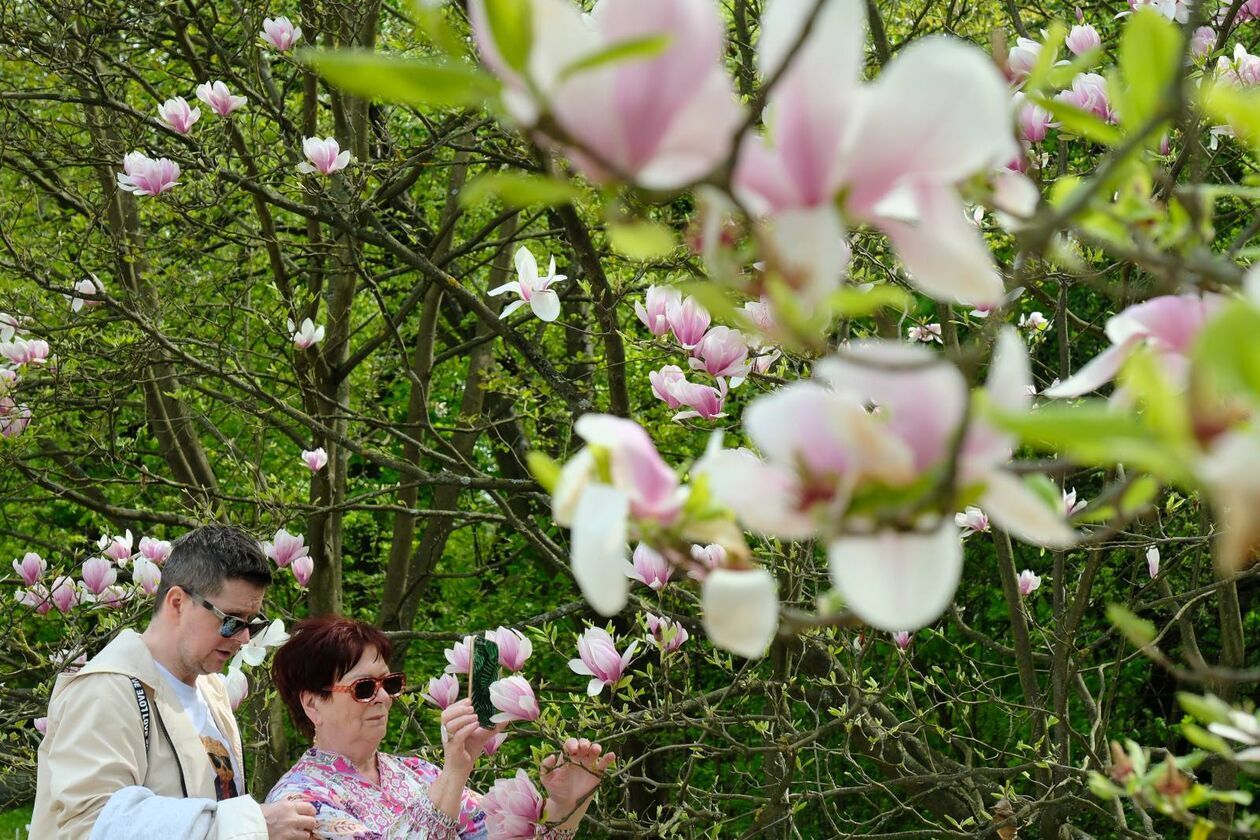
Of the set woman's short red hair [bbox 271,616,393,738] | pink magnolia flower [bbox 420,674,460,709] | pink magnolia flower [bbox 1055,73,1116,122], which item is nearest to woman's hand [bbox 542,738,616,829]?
pink magnolia flower [bbox 420,674,460,709]

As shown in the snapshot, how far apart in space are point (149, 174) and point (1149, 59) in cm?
384

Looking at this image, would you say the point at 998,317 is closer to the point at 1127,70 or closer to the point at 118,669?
the point at 1127,70

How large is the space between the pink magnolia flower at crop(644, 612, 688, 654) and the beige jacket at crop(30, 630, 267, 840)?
0.89 m

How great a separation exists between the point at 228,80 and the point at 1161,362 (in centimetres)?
589

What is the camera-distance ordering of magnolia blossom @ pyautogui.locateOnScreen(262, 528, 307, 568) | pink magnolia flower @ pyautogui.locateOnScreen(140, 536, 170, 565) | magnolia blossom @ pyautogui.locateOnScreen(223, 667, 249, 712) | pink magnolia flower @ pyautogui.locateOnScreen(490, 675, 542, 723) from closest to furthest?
pink magnolia flower @ pyautogui.locateOnScreen(490, 675, 542, 723) → magnolia blossom @ pyautogui.locateOnScreen(223, 667, 249, 712) → pink magnolia flower @ pyautogui.locateOnScreen(140, 536, 170, 565) → magnolia blossom @ pyautogui.locateOnScreen(262, 528, 307, 568)

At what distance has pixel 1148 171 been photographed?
822mm

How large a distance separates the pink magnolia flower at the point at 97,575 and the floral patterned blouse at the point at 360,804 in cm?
178

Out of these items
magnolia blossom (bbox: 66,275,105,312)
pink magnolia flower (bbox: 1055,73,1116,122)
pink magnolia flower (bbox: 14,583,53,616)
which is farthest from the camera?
pink magnolia flower (bbox: 14,583,53,616)

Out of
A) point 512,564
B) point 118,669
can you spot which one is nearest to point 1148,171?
point 118,669

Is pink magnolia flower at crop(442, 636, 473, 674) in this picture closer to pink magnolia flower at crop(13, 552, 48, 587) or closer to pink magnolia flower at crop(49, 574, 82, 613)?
pink magnolia flower at crop(49, 574, 82, 613)

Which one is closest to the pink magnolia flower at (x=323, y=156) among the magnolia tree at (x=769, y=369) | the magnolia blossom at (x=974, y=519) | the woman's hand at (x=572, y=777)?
the magnolia tree at (x=769, y=369)

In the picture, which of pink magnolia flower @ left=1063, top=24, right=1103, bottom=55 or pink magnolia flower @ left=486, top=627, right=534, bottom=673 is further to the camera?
pink magnolia flower @ left=486, top=627, right=534, bottom=673

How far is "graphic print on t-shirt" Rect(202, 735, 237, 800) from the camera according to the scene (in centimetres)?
313

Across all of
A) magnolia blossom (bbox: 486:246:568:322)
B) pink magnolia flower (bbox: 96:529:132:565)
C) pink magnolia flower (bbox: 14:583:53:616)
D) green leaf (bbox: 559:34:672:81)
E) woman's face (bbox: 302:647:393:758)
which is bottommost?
pink magnolia flower (bbox: 14:583:53:616)
